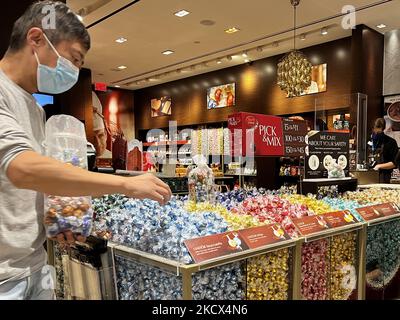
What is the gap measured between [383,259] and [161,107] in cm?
900

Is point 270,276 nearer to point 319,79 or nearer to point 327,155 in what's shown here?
point 327,155

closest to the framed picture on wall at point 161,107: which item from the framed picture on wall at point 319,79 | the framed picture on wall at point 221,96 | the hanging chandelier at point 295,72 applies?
the framed picture on wall at point 221,96

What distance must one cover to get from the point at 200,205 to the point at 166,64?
24.3ft

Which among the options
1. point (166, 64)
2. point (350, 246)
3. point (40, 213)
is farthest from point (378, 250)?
point (166, 64)

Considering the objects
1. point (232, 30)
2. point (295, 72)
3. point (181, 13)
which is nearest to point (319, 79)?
point (232, 30)

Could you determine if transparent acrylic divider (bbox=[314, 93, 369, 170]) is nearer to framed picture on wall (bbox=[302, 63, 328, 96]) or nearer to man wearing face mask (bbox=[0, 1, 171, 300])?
framed picture on wall (bbox=[302, 63, 328, 96])

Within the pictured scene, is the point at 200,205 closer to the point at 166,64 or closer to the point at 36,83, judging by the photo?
the point at 36,83

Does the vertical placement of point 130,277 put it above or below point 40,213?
below

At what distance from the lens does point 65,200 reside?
1188mm

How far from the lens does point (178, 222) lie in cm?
166

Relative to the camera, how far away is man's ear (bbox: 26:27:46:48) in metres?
1.12

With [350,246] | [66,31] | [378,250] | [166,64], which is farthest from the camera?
[166,64]

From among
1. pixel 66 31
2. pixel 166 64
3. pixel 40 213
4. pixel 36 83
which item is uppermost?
pixel 166 64
